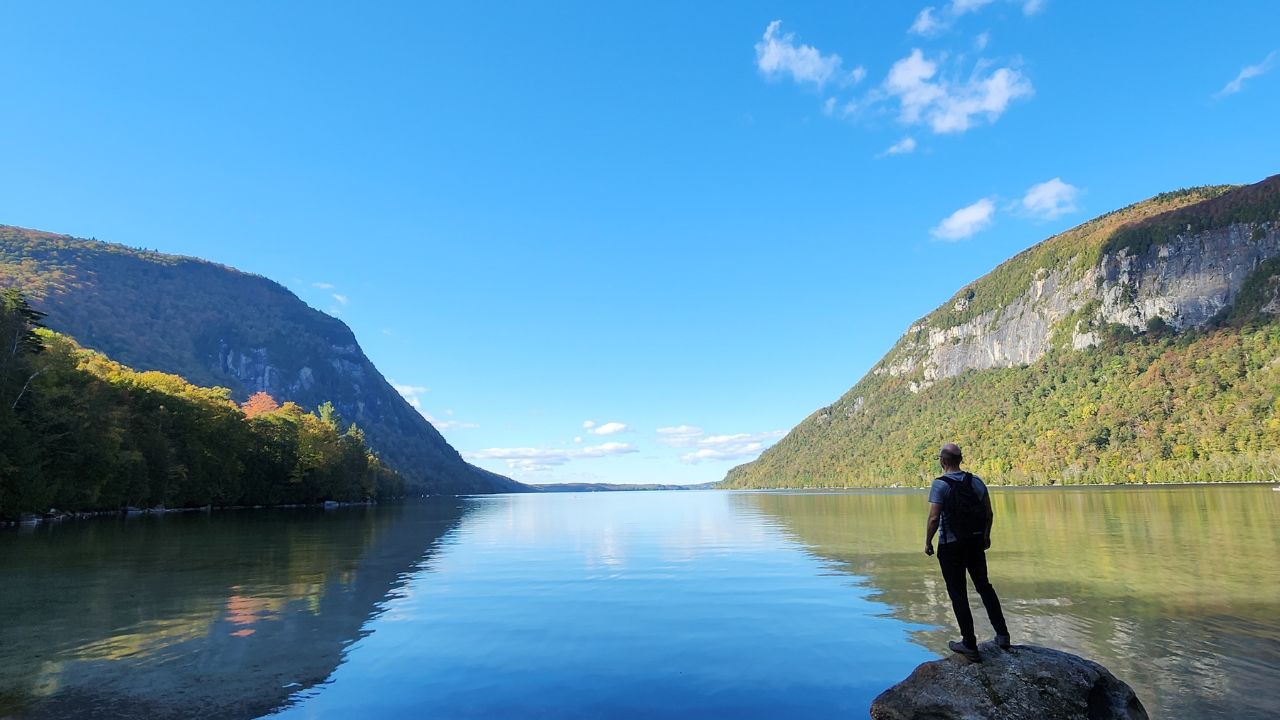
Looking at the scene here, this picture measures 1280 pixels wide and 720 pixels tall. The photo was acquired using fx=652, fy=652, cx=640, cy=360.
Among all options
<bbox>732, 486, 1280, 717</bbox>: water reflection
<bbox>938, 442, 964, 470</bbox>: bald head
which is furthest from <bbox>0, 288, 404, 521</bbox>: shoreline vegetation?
<bbox>938, 442, 964, 470</bbox>: bald head

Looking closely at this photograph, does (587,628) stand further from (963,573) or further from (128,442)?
(128,442)

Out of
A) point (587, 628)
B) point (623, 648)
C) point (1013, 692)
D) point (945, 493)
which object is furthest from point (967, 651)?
point (587, 628)

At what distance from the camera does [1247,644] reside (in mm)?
13414

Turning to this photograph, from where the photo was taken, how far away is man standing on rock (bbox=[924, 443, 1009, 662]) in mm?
9773

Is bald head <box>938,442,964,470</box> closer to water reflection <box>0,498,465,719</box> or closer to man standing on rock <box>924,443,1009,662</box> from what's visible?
man standing on rock <box>924,443,1009,662</box>

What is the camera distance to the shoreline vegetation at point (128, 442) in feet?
183

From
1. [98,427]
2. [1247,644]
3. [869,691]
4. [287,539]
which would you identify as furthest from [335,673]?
[98,427]

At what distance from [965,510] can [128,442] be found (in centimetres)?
8962

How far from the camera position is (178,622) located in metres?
16.7

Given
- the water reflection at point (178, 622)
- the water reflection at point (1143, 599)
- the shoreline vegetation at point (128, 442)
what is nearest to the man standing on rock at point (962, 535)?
the water reflection at point (1143, 599)

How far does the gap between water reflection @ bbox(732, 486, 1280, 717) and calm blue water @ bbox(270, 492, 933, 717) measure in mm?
2362

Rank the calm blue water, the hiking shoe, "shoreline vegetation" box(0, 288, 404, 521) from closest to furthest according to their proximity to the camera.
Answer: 1. the hiking shoe
2. the calm blue water
3. "shoreline vegetation" box(0, 288, 404, 521)

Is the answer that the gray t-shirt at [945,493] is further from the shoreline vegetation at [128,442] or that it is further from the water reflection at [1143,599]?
the shoreline vegetation at [128,442]

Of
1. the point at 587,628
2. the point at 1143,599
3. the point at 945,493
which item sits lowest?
the point at 1143,599
